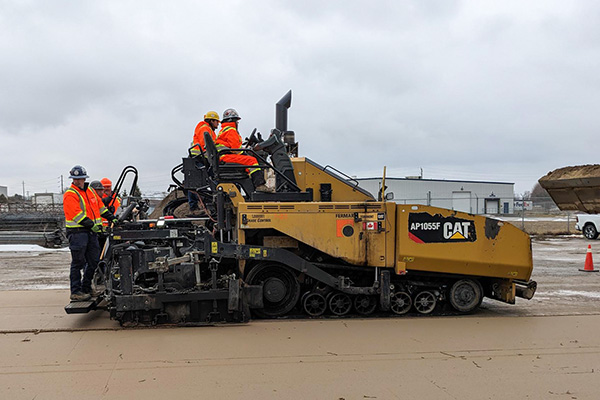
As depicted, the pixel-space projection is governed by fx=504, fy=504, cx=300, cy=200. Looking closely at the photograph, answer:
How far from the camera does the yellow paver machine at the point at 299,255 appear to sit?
558 cm

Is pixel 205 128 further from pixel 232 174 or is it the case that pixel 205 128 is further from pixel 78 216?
pixel 78 216

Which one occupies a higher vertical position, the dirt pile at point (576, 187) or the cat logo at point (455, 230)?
the dirt pile at point (576, 187)

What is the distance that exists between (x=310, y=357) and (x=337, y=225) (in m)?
1.72

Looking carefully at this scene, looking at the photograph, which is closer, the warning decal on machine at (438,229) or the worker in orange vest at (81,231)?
the warning decal on machine at (438,229)

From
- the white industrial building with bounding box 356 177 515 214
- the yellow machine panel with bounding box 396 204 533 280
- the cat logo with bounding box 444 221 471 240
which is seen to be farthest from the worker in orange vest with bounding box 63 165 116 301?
the white industrial building with bounding box 356 177 515 214

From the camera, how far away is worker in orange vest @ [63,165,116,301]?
5938mm

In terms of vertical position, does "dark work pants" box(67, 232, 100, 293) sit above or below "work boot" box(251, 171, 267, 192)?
below

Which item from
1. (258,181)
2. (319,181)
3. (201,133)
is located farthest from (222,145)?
(319,181)

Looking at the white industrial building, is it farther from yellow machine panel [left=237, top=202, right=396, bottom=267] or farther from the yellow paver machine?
yellow machine panel [left=237, top=202, right=396, bottom=267]

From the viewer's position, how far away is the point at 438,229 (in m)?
5.87

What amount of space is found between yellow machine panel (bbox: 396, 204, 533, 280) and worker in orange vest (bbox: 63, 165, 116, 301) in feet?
11.6

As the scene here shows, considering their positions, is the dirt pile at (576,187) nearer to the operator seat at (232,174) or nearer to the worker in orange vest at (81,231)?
the operator seat at (232,174)

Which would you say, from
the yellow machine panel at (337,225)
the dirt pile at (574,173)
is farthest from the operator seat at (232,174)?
the dirt pile at (574,173)

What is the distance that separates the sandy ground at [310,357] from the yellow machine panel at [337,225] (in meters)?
0.80
